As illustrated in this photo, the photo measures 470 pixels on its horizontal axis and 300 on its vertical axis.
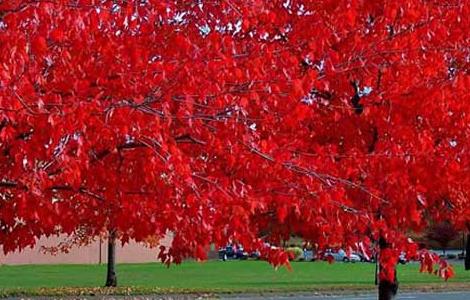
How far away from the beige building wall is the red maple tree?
3948cm

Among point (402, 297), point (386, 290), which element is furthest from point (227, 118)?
point (402, 297)

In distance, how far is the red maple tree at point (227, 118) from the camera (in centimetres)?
552

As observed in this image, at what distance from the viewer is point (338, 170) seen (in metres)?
7.62

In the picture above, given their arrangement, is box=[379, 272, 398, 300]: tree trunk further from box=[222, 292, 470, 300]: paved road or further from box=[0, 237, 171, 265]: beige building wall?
box=[0, 237, 171, 265]: beige building wall

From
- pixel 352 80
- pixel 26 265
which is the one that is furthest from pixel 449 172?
pixel 26 265

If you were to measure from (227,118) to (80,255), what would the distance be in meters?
46.9

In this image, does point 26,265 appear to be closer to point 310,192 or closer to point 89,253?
point 89,253

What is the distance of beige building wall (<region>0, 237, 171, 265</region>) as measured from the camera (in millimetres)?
48469

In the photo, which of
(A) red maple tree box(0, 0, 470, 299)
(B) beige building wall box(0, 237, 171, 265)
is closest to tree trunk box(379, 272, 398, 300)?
(A) red maple tree box(0, 0, 470, 299)

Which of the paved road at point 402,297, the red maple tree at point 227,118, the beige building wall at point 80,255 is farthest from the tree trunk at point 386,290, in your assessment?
the beige building wall at point 80,255

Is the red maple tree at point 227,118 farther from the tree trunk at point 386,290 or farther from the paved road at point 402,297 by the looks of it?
the paved road at point 402,297

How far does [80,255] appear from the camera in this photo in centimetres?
5159

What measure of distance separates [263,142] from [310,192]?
512 millimetres

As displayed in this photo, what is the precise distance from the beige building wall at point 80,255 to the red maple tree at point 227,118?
39.5 metres
